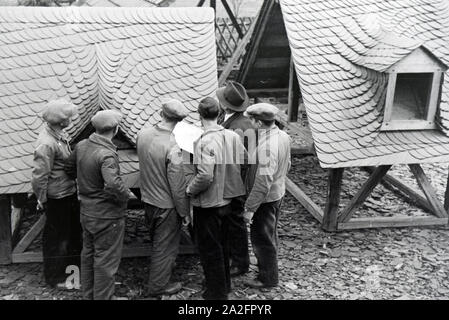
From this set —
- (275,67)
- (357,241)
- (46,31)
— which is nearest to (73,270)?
(46,31)

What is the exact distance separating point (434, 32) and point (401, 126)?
1.62 meters

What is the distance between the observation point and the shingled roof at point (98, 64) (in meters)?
5.79

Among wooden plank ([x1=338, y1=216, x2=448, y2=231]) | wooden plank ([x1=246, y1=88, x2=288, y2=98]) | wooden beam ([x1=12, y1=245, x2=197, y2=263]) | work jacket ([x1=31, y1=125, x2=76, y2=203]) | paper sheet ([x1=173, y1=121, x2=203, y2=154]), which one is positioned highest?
paper sheet ([x1=173, y1=121, x2=203, y2=154])

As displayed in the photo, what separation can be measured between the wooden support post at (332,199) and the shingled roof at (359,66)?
0.50 meters

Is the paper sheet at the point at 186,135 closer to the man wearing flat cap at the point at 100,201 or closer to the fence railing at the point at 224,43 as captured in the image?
the man wearing flat cap at the point at 100,201

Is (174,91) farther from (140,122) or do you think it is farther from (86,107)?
(86,107)

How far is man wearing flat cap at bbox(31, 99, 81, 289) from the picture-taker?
5098 millimetres

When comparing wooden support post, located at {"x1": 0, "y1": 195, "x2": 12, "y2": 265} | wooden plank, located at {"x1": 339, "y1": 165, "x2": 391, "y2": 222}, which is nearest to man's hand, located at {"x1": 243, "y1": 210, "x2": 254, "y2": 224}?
wooden plank, located at {"x1": 339, "y1": 165, "x2": 391, "y2": 222}

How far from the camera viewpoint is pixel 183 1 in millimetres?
17047

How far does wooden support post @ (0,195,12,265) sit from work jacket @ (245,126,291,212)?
2.66 meters

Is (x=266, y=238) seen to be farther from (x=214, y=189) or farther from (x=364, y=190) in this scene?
(x=364, y=190)

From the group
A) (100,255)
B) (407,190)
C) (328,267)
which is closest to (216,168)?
(100,255)

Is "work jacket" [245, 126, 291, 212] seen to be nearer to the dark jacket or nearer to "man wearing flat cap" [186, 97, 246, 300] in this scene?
"man wearing flat cap" [186, 97, 246, 300]

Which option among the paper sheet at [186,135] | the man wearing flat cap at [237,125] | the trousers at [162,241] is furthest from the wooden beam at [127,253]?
the paper sheet at [186,135]
